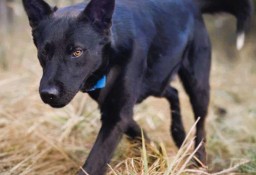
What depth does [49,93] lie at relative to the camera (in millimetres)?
3512

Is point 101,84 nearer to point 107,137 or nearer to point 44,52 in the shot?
point 107,137

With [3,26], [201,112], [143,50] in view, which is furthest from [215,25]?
[143,50]

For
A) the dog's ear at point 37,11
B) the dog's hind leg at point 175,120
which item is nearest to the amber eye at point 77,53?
the dog's ear at point 37,11

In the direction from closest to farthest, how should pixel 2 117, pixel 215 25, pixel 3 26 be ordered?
pixel 2 117, pixel 3 26, pixel 215 25

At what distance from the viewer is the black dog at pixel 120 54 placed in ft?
12.0

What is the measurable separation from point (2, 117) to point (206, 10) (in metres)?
2.22

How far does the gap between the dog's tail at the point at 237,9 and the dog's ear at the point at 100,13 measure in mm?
1768

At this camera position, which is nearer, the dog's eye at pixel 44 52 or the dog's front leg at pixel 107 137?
the dog's eye at pixel 44 52

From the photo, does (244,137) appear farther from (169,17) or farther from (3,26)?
(3,26)

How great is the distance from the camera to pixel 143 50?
14.5 feet

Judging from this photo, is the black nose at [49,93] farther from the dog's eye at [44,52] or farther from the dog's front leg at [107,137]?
the dog's front leg at [107,137]

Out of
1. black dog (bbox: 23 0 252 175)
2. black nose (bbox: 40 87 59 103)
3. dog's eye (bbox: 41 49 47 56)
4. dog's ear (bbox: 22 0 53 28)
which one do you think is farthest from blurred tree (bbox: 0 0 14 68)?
black nose (bbox: 40 87 59 103)

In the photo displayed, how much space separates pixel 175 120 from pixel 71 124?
102cm

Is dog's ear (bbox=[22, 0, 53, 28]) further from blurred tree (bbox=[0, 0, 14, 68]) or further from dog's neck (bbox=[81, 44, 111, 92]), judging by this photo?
blurred tree (bbox=[0, 0, 14, 68])
